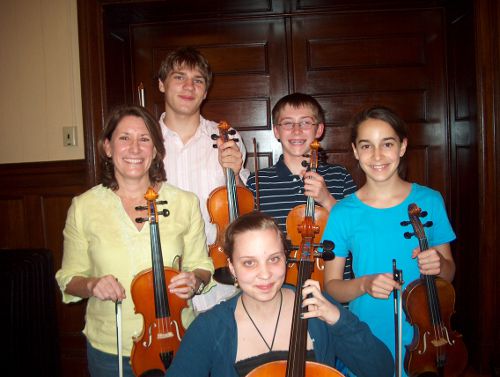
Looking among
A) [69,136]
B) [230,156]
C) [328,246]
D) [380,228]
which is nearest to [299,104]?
[230,156]

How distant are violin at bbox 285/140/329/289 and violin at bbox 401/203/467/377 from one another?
447mm

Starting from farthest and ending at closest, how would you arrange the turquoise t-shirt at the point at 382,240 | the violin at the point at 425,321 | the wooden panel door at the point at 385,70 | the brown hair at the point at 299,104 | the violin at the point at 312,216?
the wooden panel door at the point at 385,70
the brown hair at the point at 299,104
the violin at the point at 312,216
the turquoise t-shirt at the point at 382,240
the violin at the point at 425,321

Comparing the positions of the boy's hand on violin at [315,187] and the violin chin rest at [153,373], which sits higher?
the boy's hand on violin at [315,187]

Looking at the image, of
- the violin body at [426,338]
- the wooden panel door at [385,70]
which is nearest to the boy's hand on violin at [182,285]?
the violin body at [426,338]

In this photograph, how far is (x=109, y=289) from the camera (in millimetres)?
1467

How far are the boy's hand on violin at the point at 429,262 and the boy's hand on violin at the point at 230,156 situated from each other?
88 cm

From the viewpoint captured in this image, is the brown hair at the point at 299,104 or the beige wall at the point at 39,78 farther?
the beige wall at the point at 39,78

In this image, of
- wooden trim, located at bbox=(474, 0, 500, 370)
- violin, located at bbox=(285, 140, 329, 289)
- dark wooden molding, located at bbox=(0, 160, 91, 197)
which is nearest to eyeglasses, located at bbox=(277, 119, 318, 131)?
violin, located at bbox=(285, 140, 329, 289)

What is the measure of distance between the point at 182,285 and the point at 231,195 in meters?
0.55

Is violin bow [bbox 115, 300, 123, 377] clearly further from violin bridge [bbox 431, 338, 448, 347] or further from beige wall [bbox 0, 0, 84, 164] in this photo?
beige wall [bbox 0, 0, 84, 164]

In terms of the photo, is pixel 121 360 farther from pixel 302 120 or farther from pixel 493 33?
pixel 493 33

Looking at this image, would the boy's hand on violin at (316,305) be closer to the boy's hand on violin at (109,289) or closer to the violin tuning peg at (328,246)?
the violin tuning peg at (328,246)

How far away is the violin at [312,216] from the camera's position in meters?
1.84

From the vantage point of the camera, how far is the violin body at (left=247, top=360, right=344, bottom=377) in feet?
3.84
